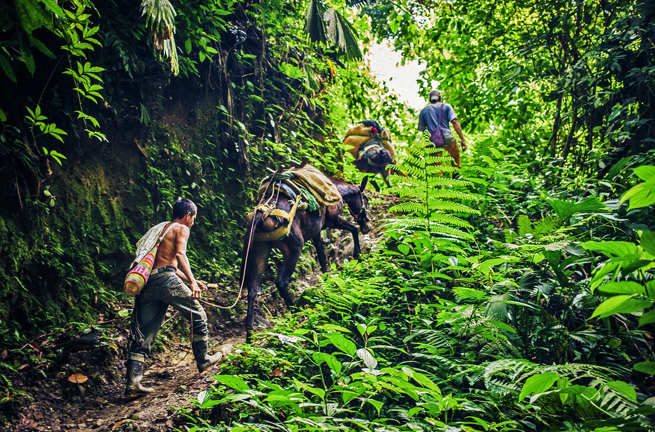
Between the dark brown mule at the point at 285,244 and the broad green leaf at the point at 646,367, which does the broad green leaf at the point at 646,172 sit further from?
the dark brown mule at the point at 285,244

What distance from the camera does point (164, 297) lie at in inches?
160

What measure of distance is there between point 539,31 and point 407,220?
5.55 metres

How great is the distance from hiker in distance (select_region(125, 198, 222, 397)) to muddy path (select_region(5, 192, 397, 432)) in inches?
11.1

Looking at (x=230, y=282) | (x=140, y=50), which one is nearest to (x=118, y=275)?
(x=230, y=282)

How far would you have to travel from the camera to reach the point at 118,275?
5.11 m

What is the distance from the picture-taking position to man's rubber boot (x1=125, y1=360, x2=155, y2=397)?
155 inches

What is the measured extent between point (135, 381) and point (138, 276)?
1.18 meters

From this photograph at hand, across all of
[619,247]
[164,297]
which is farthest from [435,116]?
[619,247]

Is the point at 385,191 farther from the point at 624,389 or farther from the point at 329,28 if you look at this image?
the point at 329,28

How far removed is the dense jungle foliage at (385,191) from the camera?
1780 mm

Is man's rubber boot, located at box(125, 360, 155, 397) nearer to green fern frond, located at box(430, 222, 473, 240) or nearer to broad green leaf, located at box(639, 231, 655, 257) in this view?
green fern frond, located at box(430, 222, 473, 240)

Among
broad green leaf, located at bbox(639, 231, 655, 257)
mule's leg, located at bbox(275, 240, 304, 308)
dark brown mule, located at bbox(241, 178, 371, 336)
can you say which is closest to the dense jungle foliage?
broad green leaf, located at bbox(639, 231, 655, 257)

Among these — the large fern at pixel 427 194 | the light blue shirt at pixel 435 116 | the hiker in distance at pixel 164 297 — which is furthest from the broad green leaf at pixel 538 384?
the light blue shirt at pixel 435 116

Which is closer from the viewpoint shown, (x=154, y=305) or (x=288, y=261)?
(x=154, y=305)
